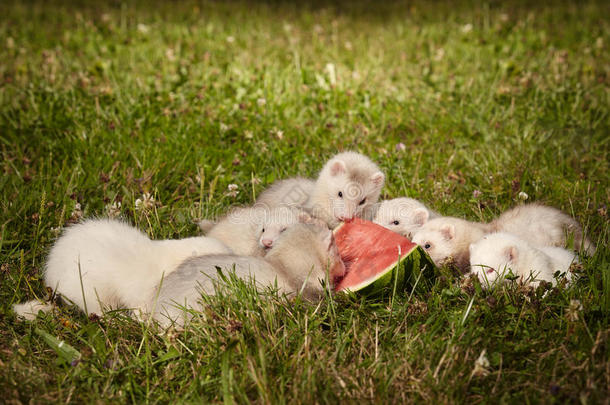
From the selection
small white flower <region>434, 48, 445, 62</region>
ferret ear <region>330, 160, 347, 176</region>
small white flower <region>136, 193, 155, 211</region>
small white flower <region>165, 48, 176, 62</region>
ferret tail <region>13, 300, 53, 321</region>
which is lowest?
ferret tail <region>13, 300, 53, 321</region>

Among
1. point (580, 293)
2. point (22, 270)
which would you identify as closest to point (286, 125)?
point (22, 270)

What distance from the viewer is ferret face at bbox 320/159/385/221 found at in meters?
5.33

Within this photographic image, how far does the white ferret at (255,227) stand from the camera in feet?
15.5

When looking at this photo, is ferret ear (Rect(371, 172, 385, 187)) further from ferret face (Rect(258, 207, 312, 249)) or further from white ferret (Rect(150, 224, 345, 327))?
white ferret (Rect(150, 224, 345, 327))

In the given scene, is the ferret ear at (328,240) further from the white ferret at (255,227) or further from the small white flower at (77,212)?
the small white flower at (77,212)

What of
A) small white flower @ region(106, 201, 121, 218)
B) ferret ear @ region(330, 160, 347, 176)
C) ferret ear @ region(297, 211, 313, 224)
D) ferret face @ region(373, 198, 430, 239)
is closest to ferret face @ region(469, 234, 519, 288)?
ferret face @ region(373, 198, 430, 239)

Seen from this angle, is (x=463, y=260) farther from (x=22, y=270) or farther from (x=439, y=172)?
(x=22, y=270)

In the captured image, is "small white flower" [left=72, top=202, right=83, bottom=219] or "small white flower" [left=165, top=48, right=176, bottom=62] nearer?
"small white flower" [left=72, top=202, right=83, bottom=219]

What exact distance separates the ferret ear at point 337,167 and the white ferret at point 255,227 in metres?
0.68

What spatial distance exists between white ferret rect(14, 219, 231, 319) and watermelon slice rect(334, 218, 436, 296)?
112 centimetres

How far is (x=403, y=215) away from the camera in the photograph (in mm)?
5090

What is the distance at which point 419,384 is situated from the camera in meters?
2.82

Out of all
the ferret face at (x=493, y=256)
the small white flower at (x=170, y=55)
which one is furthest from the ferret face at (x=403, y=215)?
the small white flower at (x=170, y=55)

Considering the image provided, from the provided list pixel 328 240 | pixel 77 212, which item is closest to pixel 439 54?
pixel 328 240
